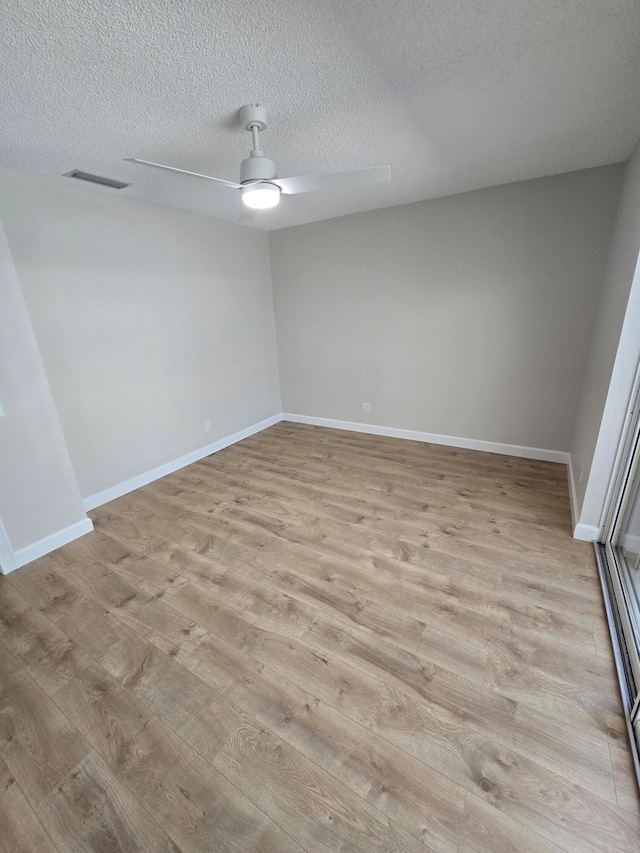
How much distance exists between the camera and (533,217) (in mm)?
2988

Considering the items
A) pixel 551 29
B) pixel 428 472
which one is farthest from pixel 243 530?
pixel 551 29

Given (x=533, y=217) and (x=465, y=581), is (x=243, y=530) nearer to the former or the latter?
(x=465, y=581)

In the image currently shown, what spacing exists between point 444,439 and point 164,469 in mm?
3014

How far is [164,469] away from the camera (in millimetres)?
3539

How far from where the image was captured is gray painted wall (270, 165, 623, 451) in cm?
296

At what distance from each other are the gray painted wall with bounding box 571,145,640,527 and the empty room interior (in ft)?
0.08

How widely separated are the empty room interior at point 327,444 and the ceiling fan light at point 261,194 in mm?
55

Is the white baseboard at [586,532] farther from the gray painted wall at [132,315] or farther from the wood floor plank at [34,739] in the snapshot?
the gray painted wall at [132,315]

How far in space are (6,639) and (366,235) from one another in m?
4.29

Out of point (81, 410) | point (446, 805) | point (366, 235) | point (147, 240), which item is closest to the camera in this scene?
point (446, 805)

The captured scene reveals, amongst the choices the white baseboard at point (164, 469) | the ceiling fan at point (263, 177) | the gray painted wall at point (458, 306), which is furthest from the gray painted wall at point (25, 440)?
the gray painted wall at point (458, 306)

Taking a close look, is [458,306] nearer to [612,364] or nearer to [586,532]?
[612,364]

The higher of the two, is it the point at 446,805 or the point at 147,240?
the point at 147,240

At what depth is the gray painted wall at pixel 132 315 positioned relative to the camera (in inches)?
100
